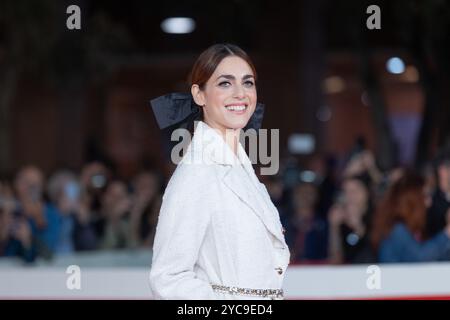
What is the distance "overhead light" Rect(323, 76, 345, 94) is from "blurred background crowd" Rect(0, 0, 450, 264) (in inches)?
1.1

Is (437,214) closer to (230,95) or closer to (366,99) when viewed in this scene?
(230,95)

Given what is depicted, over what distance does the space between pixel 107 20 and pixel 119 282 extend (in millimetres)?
5917

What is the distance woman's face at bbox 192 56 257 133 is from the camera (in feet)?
6.89

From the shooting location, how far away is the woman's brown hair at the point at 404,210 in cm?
453

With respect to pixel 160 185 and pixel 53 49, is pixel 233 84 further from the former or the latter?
pixel 53 49

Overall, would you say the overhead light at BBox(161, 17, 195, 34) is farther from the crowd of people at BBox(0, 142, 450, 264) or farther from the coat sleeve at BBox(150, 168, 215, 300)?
the coat sleeve at BBox(150, 168, 215, 300)

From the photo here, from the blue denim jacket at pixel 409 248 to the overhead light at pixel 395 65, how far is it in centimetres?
654

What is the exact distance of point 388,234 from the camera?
4523 millimetres

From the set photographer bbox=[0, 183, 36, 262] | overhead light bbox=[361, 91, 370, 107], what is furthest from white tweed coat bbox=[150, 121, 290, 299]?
overhead light bbox=[361, 91, 370, 107]

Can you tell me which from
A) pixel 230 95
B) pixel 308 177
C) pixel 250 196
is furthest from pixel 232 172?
pixel 308 177

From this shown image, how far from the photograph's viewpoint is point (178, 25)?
1088 cm

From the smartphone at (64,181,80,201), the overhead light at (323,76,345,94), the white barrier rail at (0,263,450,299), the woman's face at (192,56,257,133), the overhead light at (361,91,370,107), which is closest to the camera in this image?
the woman's face at (192,56,257,133)

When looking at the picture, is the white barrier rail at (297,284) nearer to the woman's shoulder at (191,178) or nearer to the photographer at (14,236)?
the photographer at (14,236)
